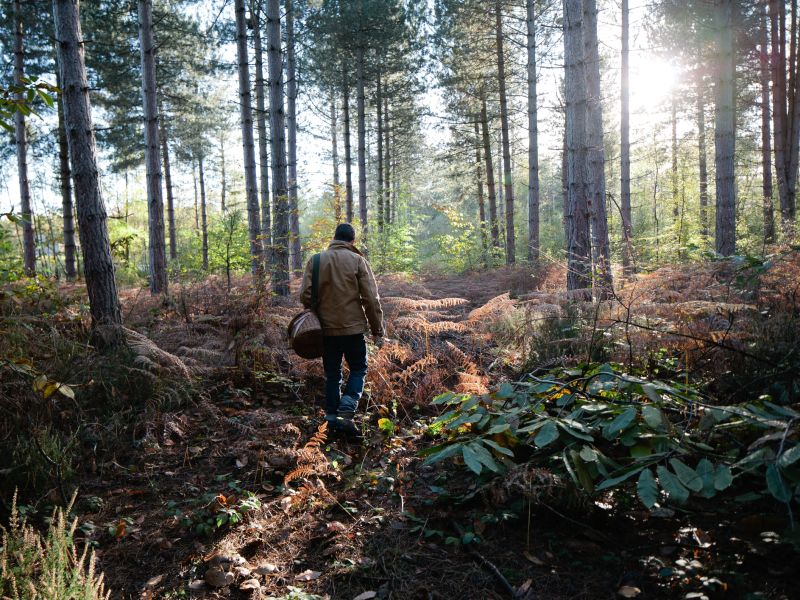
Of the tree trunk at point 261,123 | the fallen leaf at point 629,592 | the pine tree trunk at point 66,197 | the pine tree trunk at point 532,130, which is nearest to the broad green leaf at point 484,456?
the fallen leaf at point 629,592

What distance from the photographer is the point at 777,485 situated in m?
2.00

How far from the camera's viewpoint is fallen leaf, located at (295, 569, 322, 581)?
8.77 ft

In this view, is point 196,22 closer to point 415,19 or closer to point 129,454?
point 415,19

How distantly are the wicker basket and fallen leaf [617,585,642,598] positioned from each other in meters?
3.27

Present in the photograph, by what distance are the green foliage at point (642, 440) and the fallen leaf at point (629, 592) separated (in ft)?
1.49

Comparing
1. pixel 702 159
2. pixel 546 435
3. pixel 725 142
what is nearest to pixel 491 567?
pixel 546 435

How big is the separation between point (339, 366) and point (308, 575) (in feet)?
7.91

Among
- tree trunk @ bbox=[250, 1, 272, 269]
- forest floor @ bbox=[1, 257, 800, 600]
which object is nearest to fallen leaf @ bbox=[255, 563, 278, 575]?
forest floor @ bbox=[1, 257, 800, 600]

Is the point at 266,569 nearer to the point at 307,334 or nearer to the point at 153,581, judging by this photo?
the point at 153,581

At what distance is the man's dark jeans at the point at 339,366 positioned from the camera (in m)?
4.78

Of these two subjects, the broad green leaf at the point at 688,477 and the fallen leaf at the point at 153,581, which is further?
the fallen leaf at the point at 153,581

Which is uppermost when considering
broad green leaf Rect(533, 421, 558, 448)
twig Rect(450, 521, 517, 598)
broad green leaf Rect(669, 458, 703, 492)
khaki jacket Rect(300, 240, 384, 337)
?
khaki jacket Rect(300, 240, 384, 337)

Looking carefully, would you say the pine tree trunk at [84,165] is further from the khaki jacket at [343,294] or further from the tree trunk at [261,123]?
the tree trunk at [261,123]

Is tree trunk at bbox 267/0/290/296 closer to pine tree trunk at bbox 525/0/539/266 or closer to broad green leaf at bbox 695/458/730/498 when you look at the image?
broad green leaf at bbox 695/458/730/498
